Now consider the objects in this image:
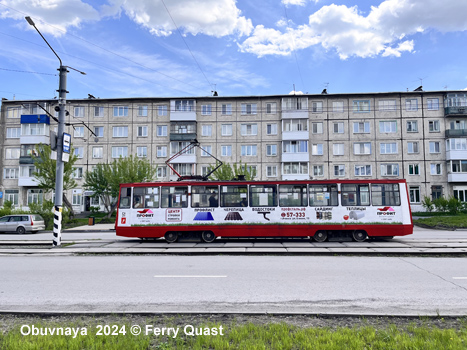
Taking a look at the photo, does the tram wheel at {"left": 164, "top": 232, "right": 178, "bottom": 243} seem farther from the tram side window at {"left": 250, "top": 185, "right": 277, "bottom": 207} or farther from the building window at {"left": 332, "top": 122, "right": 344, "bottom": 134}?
the building window at {"left": 332, "top": 122, "right": 344, "bottom": 134}

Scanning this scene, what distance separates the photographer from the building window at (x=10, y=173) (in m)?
47.4

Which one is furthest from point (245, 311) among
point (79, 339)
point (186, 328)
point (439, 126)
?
point (439, 126)

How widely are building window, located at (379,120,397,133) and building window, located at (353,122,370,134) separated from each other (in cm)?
161

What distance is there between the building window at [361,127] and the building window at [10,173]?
45.0 m

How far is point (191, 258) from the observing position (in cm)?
1205

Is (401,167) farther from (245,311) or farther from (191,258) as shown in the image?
(245,311)

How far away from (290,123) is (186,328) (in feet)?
136

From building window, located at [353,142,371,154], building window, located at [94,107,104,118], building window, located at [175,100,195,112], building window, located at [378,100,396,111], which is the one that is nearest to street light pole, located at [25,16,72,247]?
building window, located at [175,100,195,112]

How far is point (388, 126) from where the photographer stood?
4453 centimetres

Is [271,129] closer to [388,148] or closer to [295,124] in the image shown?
[295,124]

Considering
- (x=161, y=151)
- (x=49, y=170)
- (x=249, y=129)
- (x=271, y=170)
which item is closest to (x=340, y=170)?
(x=271, y=170)

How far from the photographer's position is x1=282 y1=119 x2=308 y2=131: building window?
146 feet

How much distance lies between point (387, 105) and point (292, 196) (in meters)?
34.0

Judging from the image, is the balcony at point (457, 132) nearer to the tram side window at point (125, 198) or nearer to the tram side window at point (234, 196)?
the tram side window at point (234, 196)
